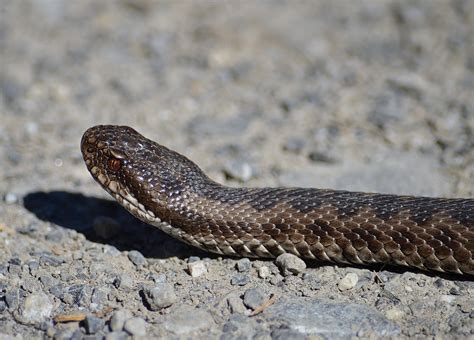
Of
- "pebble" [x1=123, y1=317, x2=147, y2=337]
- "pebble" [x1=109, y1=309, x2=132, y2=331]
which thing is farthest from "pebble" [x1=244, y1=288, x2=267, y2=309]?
"pebble" [x1=109, y1=309, x2=132, y2=331]

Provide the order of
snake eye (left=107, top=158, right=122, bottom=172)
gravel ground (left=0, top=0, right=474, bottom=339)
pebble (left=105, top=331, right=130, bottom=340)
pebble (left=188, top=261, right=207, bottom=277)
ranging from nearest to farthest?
pebble (left=105, top=331, right=130, bottom=340) < gravel ground (left=0, top=0, right=474, bottom=339) < pebble (left=188, top=261, right=207, bottom=277) < snake eye (left=107, top=158, right=122, bottom=172)

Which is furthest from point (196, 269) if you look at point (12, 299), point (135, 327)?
point (12, 299)

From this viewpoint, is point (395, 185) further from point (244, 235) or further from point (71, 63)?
point (71, 63)

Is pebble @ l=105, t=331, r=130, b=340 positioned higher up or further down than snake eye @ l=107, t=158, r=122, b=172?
further down

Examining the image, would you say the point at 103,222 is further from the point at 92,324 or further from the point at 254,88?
the point at 254,88

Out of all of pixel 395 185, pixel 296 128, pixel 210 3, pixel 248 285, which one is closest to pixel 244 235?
pixel 248 285

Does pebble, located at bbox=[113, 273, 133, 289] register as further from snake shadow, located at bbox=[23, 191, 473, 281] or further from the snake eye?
the snake eye

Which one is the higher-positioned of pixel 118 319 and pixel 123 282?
pixel 118 319
